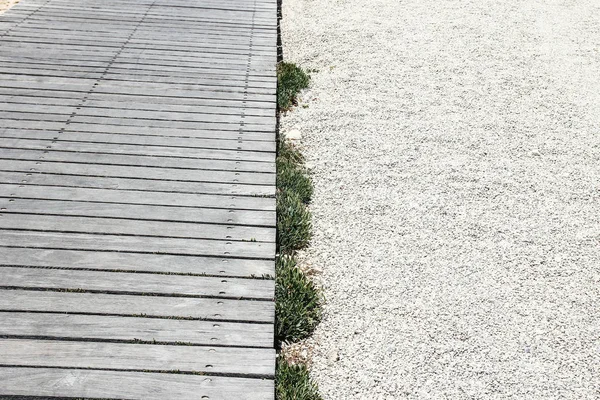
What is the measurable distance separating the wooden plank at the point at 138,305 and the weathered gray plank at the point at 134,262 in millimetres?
280

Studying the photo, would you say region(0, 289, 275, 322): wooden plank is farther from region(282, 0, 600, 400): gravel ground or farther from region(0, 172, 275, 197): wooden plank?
region(0, 172, 275, 197): wooden plank

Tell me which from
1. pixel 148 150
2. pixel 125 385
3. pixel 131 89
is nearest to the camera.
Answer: pixel 125 385

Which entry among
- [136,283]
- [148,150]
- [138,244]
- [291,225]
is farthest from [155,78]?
[136,283]

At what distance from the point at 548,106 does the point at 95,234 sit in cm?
690

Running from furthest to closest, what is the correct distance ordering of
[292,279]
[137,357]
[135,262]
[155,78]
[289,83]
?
[289,83] → [155,78] → [292,279] → [135,262] → [137,357]

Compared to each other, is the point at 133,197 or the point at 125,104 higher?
the point at 125,104

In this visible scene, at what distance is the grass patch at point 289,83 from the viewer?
8398mm

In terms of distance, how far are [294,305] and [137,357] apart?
1495 millimetres

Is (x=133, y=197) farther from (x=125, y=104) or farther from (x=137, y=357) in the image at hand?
(x=125, y=104)

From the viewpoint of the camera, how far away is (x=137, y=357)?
3.59 m

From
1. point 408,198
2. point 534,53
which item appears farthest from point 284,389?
point 534,53

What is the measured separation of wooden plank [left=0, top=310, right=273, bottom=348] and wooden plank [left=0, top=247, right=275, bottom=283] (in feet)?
1.61

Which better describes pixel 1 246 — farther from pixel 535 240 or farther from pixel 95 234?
pixel 535 240

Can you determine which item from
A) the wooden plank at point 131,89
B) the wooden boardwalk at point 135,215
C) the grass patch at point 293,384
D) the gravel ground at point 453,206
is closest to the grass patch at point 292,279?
the grass patch at point 293,384
